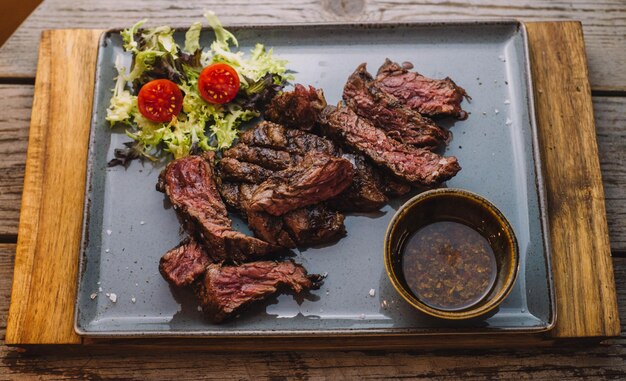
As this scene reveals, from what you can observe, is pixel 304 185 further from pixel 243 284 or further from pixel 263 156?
pixel 243 284

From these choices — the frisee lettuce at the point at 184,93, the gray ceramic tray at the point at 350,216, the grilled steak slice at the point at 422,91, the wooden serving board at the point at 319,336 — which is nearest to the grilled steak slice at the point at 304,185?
the gray ceramic tray at the point at 350,216

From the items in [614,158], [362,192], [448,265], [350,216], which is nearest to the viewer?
[448,265]

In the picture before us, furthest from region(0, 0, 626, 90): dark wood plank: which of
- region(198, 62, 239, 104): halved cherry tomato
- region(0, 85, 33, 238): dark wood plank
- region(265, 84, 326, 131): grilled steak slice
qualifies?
region(265, 84, 326, 131): grilled steak slice

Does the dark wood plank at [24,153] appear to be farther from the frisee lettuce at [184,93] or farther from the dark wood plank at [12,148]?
the frisee lettuce at [184,93]

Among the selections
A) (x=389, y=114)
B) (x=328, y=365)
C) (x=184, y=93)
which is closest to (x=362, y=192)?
(x=389, y=114)

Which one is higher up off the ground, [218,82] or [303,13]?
[303,13]

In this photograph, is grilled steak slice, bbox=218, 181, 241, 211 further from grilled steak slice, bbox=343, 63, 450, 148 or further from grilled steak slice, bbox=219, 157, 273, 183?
grilled steak slice, bbox=343, 63, 450, 148
